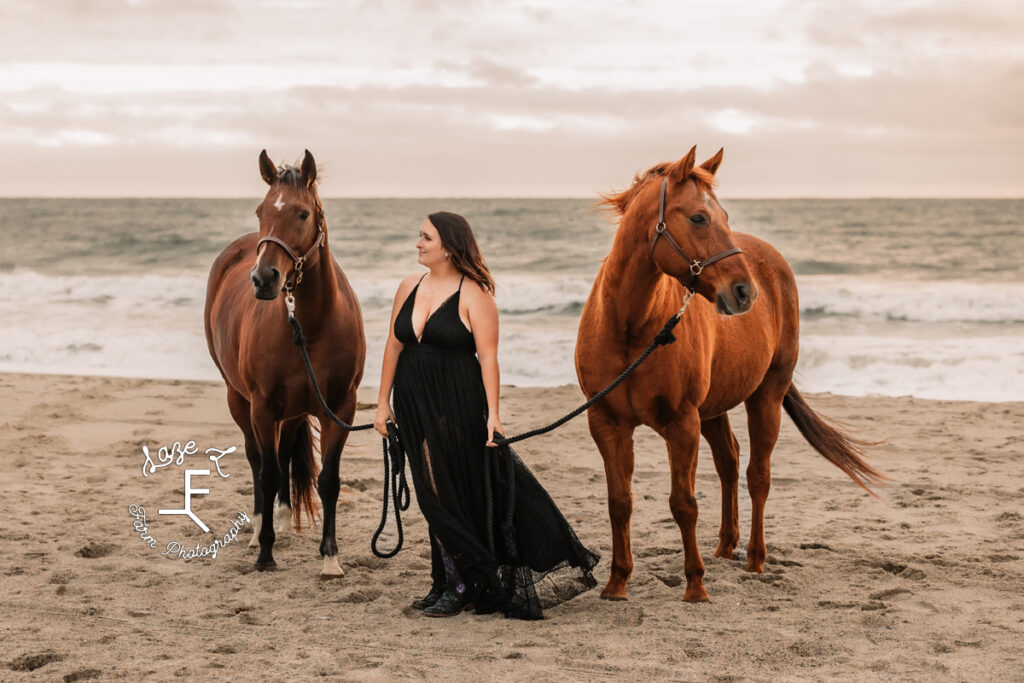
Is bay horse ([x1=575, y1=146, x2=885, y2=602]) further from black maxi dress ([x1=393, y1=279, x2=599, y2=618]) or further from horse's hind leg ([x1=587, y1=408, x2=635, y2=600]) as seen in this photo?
black maxi dress ([x1=393, y1=279, x2=599, y2=618])

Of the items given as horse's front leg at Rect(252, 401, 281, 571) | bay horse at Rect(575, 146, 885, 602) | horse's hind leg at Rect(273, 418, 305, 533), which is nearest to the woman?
bay horse at Rect(575, 146, 885, 602)

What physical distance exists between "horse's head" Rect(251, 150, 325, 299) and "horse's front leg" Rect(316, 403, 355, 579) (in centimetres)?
74

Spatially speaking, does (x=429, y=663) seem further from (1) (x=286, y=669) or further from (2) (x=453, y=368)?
(2) (x=453, y=368)

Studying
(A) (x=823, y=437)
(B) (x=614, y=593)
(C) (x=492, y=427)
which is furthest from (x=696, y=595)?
(A) (x=823, y=437)

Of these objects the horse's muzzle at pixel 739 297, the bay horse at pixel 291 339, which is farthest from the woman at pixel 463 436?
the horse's muzzle at pixel 739 297

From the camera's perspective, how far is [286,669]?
10.7 ft

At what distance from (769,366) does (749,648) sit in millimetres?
1670

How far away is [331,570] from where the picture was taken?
4.46 m

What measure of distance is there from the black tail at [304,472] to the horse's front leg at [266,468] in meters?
0.48

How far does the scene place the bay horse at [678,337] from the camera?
3557mm

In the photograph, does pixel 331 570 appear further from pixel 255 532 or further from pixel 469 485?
pixel 469 485

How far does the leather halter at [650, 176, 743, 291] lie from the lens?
3.50 m

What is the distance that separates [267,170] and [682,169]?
75.1 inches

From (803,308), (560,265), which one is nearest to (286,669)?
(803,308)
